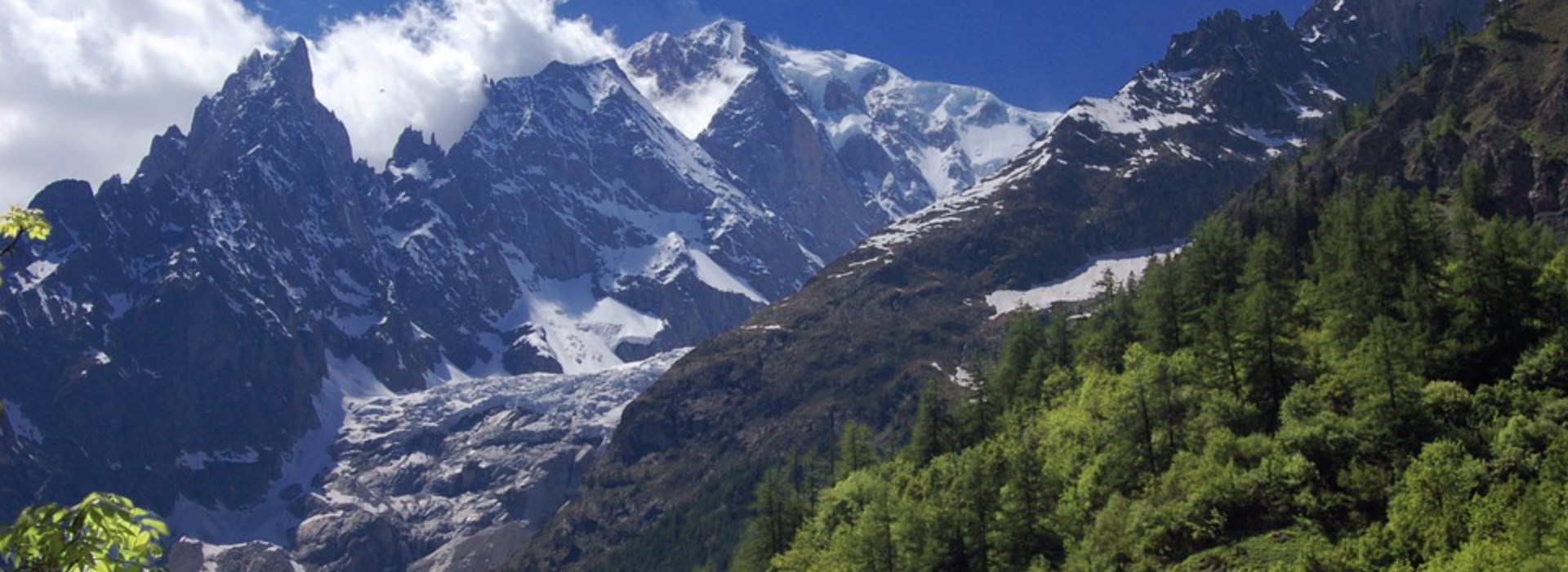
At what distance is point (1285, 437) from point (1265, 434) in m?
6.43

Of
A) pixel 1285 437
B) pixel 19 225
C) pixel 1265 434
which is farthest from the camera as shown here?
pixel 1265 434

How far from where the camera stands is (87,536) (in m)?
13.3

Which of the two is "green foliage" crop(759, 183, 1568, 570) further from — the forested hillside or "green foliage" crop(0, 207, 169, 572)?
"green foliage" crop(0, 207, 169, 572)

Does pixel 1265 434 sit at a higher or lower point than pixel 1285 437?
higher

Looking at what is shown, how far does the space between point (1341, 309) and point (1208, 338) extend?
1089cm

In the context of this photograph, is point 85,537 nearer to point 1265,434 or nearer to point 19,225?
point 19,225

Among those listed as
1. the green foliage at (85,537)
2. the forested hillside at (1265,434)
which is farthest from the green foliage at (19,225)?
the forested hillside at (1265,434)

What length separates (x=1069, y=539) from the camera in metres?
85.8

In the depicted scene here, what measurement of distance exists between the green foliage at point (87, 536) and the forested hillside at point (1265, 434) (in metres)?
56.1

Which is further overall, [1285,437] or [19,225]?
[1285,437]

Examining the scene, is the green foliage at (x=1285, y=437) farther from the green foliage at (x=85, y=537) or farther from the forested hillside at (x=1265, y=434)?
the green foliage at (x=85, y=537)

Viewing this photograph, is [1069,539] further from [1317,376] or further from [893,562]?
[1317,376]

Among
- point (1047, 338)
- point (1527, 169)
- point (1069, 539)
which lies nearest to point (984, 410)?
point (1047, 338)

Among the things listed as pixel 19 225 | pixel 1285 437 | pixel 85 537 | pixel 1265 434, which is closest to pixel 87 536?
pixel 85 537
